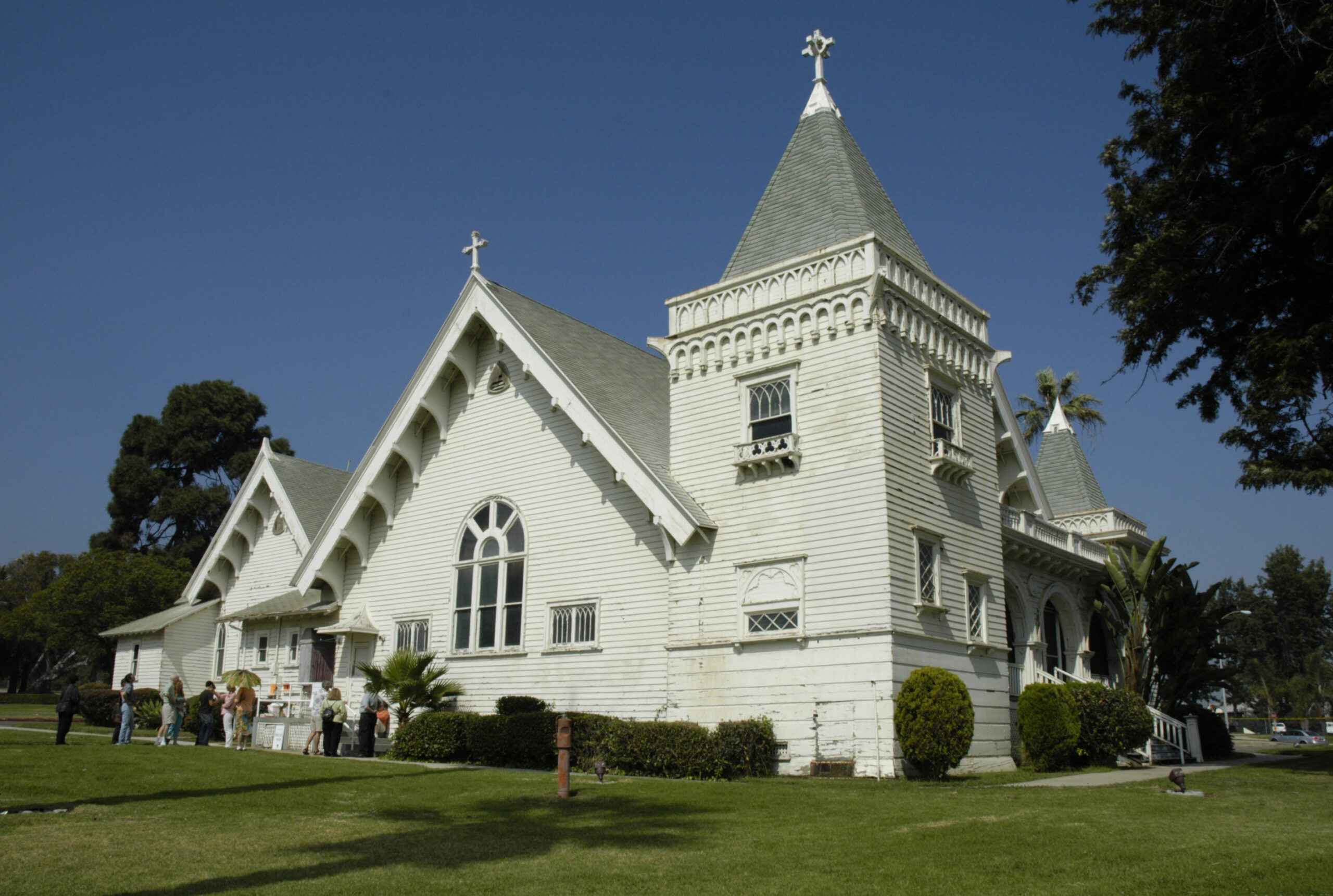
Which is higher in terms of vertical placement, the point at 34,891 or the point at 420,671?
the point at 420,671

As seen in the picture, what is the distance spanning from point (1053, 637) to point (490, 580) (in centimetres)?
1596

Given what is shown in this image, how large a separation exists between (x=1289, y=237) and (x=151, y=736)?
1261 inches

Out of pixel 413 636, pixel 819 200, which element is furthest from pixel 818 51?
pixel 413 636

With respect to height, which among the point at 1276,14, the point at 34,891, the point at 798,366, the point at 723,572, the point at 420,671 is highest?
the point at 1276,14

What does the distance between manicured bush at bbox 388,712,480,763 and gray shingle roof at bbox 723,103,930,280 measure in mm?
11298

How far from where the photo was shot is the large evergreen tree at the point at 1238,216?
58.9ft

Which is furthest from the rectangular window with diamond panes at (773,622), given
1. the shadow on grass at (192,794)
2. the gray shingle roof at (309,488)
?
the gray shingle roof at (309,488)

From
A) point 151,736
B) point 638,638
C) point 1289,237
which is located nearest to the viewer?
point 1289,237

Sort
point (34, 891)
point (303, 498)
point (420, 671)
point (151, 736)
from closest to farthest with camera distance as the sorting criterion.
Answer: point (34, 891)
point (420, 671)
point (151, 736)
point (303, 498)

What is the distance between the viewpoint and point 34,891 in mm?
7688

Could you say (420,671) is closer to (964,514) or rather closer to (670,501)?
(670,501)

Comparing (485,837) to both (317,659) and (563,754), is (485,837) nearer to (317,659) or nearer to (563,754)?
(563,754)

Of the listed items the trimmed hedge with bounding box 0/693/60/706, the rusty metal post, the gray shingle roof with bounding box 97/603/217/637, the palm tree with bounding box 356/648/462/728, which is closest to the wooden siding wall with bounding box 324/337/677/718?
the palm tree with bounding box 356/648/462/728

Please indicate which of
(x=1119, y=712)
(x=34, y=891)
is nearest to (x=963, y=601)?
(x=1119, y=712)
